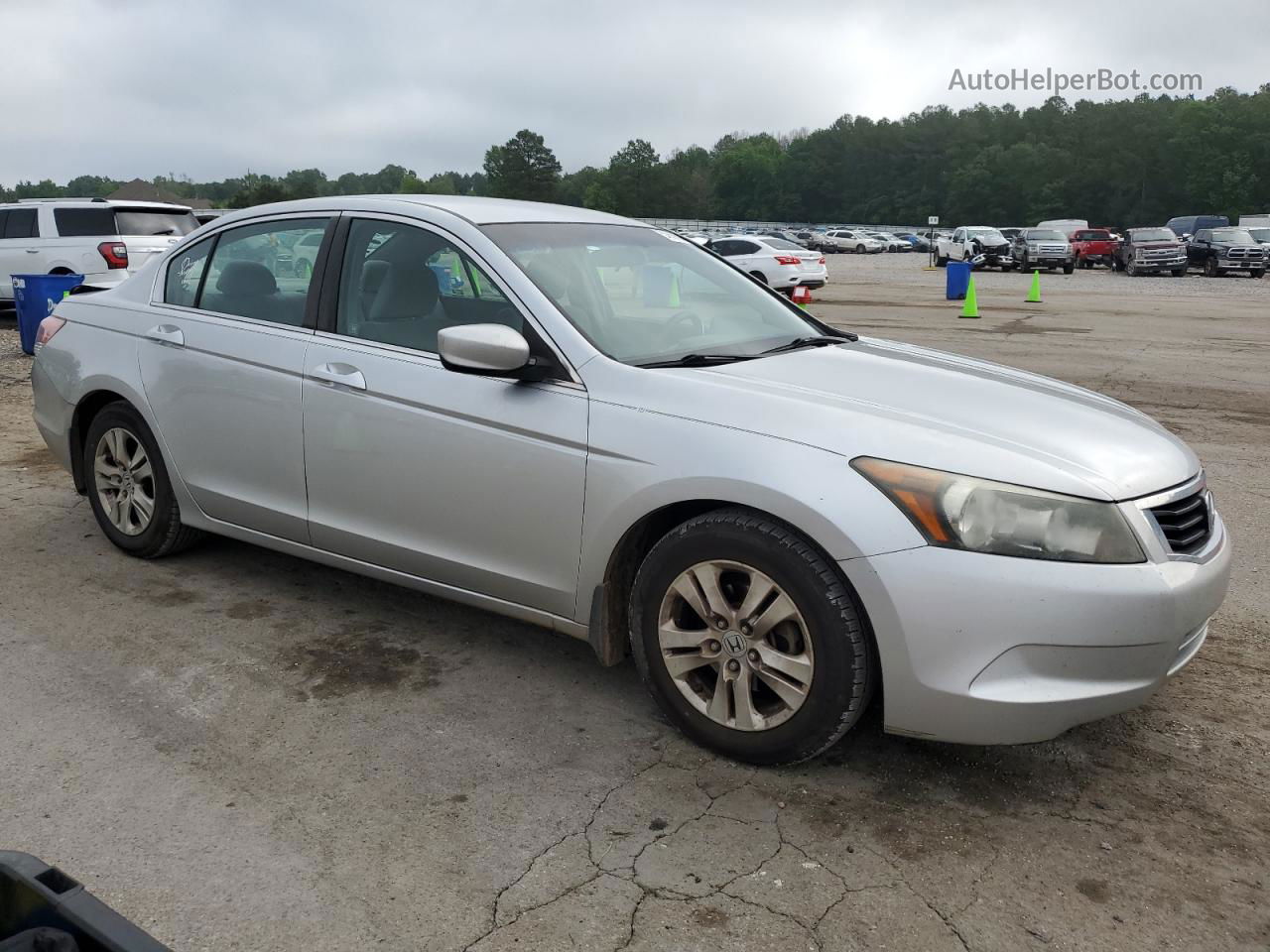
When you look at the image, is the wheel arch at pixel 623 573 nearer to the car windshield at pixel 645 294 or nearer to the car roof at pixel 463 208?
the car windshield at pixel 645 294

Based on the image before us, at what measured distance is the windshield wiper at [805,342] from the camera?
3.97 meters

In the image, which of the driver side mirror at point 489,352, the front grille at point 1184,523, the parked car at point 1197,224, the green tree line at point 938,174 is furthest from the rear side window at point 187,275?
the green tree line at point 938,174

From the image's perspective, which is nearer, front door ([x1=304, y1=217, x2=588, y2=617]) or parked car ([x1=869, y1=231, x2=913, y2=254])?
front door ([x1=304, y1=217, x2=588, y2=617])

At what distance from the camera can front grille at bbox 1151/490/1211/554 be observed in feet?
10.0

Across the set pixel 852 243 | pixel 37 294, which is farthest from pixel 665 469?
pixel 852 243

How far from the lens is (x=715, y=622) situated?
10.5 feet

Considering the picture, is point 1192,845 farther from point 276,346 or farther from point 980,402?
point 276,346

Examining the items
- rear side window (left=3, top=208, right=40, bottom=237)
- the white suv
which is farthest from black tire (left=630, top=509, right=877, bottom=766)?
rear side window (left=3, top=208, right=40, bottom=237)

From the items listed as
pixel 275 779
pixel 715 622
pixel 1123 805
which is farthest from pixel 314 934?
pixel 1123 805

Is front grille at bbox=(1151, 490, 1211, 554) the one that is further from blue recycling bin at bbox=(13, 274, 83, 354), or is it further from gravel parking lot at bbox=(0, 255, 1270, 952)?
blue recycling bin at bbox=(13, 274, 83, 354)

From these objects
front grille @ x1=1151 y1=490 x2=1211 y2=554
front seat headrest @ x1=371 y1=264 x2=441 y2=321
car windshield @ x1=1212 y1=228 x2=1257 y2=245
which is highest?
car windshield @ x1=1212 y1=228 x2=1257 y2=245

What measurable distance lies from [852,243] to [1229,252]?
125ft

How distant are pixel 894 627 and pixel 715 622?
532mm

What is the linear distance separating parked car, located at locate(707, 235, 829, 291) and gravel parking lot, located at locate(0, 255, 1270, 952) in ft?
72.2
